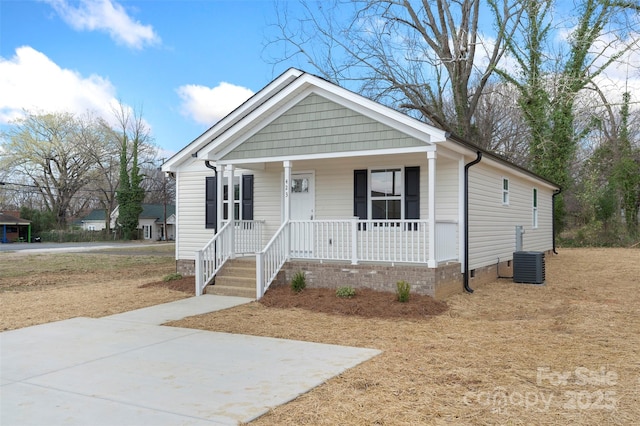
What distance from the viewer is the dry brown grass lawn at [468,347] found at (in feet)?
13.2

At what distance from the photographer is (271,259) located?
33.7 feet

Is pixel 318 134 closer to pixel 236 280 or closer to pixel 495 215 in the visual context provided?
pixel 236 280

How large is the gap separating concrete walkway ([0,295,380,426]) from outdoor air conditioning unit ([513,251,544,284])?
743 cm

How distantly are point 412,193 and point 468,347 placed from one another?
17.4 ft

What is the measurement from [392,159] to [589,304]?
480cm

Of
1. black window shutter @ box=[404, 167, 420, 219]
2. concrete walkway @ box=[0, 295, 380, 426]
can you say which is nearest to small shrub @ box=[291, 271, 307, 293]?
black window shutter @ box=[404, 167, 420, 219]

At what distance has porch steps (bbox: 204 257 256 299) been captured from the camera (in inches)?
406

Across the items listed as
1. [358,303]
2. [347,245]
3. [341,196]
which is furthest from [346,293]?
[341,196]

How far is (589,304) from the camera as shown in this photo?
9.16m

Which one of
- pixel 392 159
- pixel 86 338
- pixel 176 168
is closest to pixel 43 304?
pixel 86 338

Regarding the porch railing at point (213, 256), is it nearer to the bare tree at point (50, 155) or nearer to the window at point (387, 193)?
the window at point (387, 193)

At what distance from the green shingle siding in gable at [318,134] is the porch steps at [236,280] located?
2.37m

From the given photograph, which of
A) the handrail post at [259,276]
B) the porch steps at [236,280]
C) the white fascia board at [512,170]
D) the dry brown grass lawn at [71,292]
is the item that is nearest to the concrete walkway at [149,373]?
the dry brown grass lawn at [71,292]

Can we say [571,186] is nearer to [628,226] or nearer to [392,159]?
[628,226]
